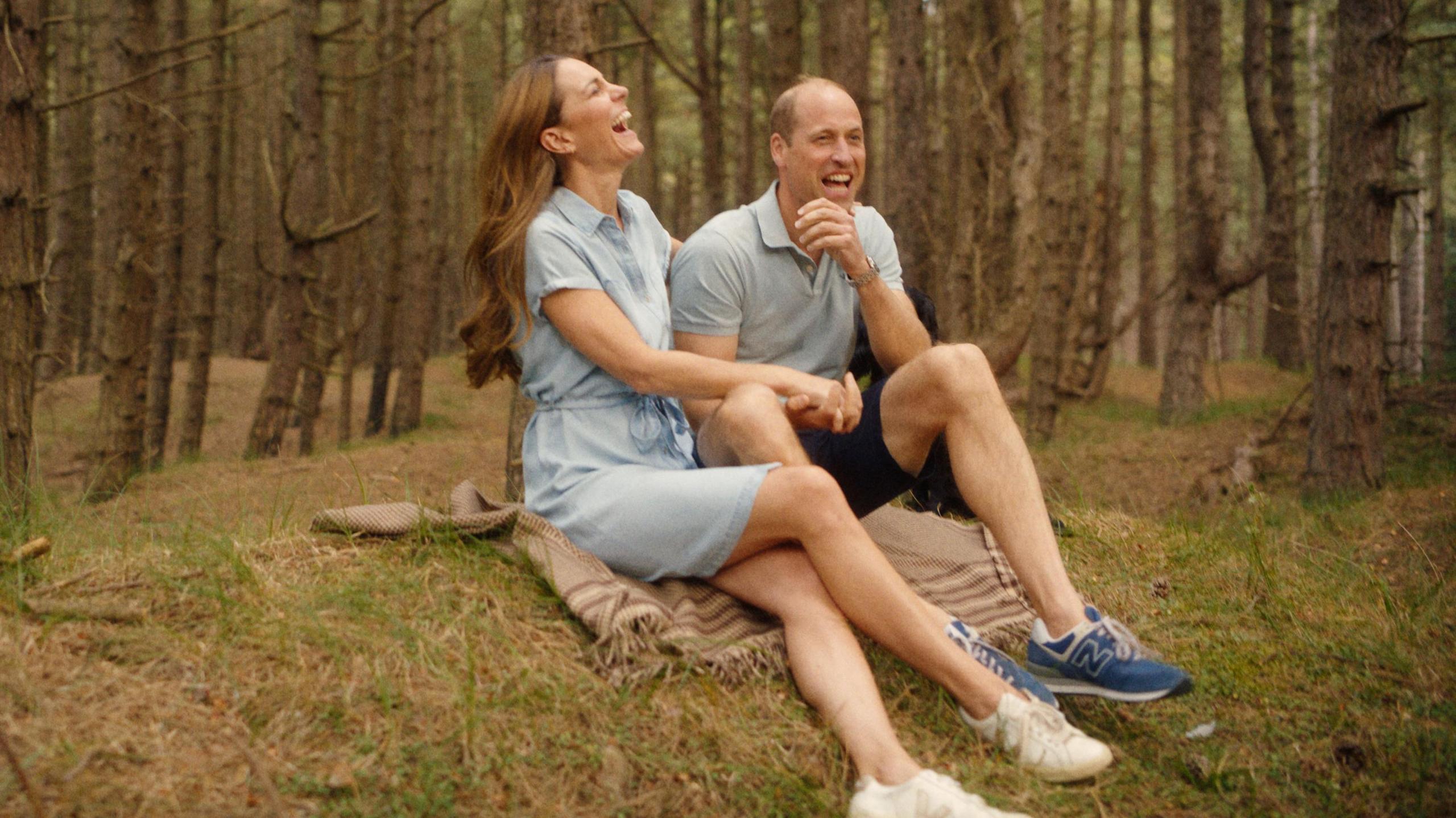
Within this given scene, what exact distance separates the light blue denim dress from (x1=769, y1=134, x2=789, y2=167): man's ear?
1.91 feet

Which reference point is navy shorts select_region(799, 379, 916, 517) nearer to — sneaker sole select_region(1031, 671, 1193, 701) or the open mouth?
the open mouth

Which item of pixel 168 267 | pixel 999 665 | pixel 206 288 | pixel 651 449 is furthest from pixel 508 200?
pixel 206 288

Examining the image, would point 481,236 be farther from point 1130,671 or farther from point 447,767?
point 1130,671

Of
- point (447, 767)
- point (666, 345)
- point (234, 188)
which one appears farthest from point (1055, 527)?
point (234, 188)

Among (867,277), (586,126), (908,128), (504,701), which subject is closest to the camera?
(504,701)

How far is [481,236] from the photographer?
3521 millimetres

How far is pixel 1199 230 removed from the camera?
423 inches

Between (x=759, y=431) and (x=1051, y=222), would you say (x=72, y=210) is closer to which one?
(x=1051, y=222)

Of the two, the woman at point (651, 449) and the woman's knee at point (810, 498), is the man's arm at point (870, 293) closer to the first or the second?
the woman at point (651, 449)

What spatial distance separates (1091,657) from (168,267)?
1039 cm

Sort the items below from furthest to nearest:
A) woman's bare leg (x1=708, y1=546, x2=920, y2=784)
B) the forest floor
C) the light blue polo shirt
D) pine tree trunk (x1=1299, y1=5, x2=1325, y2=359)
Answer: pine tree trunk (x1=1299, y1=5, x2=1325, y2=359) → the light blue polo shirt → woman's bare leg (x1=708, y1=546, x2=920, y2=784) → the forest floor

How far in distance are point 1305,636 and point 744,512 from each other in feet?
6.63

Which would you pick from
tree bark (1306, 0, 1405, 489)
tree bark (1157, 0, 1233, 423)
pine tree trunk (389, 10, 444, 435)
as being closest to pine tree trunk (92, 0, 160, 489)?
pine tree trunk (389, 10, 444, 435)

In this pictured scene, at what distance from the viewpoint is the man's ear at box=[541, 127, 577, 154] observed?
3.56m
